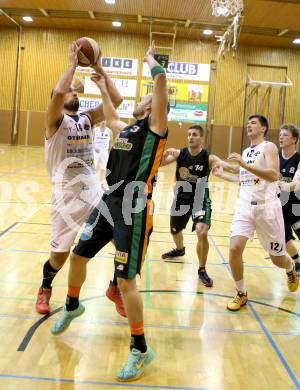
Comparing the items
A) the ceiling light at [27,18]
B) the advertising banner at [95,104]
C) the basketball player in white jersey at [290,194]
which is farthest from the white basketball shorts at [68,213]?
the ceiling light at [27,18]

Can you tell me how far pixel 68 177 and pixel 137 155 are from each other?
113cm

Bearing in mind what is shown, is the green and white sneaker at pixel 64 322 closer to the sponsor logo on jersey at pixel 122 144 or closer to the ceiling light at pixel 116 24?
the sponsor logo on jersey at pixel 122 144

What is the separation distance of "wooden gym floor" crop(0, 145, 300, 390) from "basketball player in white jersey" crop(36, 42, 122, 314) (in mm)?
532

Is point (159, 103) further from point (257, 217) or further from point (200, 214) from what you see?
point (200, 214)

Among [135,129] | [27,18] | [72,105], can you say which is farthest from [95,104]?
[135,129]

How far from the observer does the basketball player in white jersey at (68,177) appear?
12.8ft

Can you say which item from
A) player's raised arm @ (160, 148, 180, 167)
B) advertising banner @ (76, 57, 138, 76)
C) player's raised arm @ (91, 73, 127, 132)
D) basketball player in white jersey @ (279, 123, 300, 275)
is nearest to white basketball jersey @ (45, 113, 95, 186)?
player's raised arm @ (91, 73, 127, 132)

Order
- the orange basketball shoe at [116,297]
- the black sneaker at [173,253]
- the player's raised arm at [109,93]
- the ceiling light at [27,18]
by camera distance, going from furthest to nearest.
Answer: the ceiling light at [27,18], the black sneaker at [173,253], the orange basketball shoe at [116,297], the player's raised arm at [109,93]

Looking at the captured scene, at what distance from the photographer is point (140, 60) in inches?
918

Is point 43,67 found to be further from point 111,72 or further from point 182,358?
point 182,358

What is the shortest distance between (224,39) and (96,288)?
14.5m

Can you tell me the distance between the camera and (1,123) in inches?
980

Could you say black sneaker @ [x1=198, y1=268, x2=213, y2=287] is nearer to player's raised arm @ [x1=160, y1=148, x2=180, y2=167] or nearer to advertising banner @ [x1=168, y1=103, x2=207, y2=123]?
player's raised arm @ [x1=160, y1=148, x2=180, y2=167]

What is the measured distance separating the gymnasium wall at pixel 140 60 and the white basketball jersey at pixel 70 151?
65.8ft
